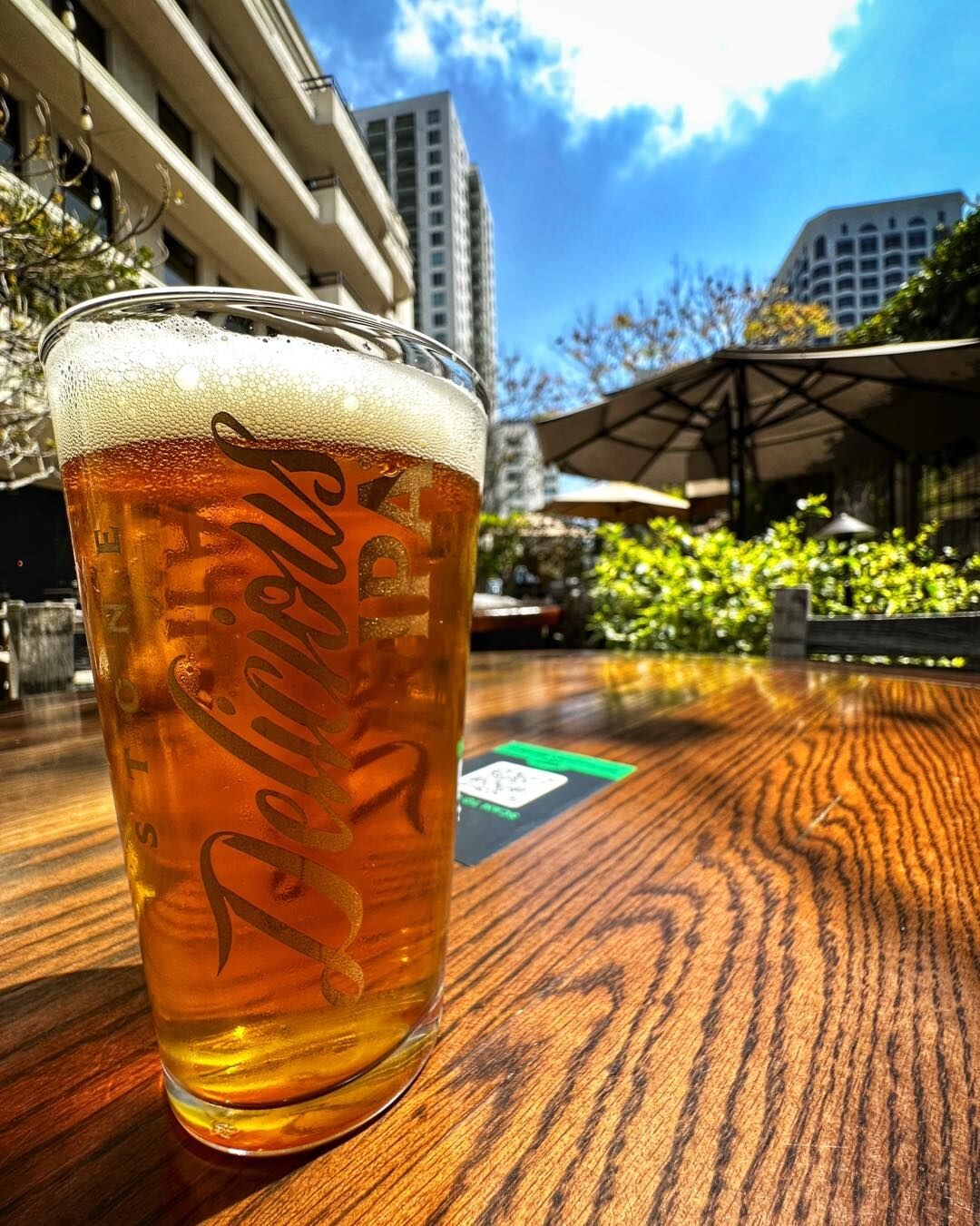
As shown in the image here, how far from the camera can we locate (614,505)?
6957 millimetres

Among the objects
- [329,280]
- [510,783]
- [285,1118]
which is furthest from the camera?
[329,280]

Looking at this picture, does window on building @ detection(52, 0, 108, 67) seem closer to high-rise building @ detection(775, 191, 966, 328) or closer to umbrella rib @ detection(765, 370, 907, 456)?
umbrella rib @ detection(765, 370, 907, 456)

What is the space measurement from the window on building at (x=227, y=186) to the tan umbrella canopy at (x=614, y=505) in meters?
8.38

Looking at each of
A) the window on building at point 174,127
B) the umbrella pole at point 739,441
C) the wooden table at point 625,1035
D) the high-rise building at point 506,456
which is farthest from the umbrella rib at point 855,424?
the window on building at point 174,127

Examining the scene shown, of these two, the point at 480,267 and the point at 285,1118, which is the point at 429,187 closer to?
the point at 480,267

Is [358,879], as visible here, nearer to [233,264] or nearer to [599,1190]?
[599,1190]

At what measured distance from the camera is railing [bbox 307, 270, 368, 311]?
1312 centimetres

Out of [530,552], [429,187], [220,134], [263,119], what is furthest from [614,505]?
[429,187]

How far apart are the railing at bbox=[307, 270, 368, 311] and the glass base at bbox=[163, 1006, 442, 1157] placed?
1482 cm

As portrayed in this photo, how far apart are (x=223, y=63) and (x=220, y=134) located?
1232mm

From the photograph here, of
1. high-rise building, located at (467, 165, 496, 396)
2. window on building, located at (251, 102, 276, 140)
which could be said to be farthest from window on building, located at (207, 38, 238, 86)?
high-rise building, located at (467, 165, 496, 396)

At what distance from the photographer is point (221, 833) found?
0.78 ft

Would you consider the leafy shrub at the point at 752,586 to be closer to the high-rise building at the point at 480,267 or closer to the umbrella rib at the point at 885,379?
the umbrella rib at the point at 885,379

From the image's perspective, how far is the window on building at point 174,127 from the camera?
319 inches
